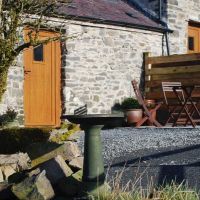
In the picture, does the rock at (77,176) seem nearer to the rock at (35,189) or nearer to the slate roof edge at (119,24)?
the rock at (35,189)

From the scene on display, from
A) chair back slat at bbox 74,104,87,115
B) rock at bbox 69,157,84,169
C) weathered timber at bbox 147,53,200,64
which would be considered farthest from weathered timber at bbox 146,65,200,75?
rock at bbox 69,157,84,169

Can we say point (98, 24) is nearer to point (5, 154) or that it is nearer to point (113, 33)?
point (113, 33)

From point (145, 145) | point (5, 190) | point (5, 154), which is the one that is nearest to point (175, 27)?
point (145, 145)

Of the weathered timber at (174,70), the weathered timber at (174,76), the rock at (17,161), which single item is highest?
the weathered timber at (174,70)

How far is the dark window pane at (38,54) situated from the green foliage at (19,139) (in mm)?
3898

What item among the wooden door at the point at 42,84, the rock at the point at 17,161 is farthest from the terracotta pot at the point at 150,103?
the rock at the point at 17,161

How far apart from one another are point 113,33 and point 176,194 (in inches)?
343

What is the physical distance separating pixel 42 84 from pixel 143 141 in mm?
Result: 4054

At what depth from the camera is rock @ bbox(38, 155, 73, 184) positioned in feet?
17.1

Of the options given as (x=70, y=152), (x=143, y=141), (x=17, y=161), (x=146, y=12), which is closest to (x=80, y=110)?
(x=143, y=141)

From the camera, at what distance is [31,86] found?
36.4 feet

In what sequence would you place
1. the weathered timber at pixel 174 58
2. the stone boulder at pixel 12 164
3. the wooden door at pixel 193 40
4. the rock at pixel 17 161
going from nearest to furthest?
the stone boulder at pixel 12 164
the rock at pixel 17 161
the weathered timber at pixel 174 58
the wooden door at pixel 193 40

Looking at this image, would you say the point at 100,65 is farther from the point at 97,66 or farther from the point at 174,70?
the point at 174,70

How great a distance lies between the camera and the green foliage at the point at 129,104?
12320 mm
